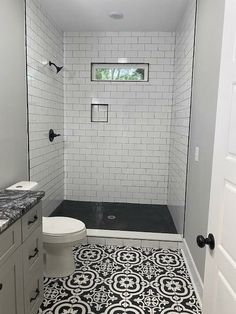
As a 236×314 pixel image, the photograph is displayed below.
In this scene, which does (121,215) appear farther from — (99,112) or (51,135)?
(99,112)

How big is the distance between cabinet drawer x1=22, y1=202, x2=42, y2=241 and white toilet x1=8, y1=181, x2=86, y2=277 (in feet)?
1.29

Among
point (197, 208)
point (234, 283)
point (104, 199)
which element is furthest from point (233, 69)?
point (104, 199)

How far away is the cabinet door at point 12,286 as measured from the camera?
126 centimetres

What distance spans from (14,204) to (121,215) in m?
2.13

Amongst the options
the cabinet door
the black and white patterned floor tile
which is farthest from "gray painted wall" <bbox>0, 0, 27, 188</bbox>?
the black and white patterned floor tile

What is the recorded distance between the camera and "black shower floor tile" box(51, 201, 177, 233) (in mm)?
3146

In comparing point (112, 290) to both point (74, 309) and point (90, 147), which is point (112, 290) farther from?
point (90, 147)

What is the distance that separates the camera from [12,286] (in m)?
1.36

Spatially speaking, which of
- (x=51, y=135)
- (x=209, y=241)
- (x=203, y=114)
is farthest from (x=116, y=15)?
(x=209, y=241)

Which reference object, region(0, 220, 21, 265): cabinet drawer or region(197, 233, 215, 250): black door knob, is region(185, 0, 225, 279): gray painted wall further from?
region(0, 220, 21, 265): cabinet drawer

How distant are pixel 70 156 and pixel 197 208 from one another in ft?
7.68

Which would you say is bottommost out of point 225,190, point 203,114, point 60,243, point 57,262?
point 57,262

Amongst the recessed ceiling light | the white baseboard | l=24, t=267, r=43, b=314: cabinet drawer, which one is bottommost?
the white baseboard

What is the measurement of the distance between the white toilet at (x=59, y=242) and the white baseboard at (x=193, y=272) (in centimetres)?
100
